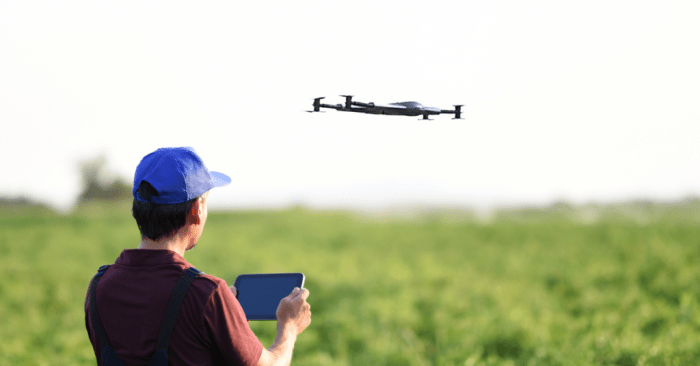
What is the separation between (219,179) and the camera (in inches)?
109

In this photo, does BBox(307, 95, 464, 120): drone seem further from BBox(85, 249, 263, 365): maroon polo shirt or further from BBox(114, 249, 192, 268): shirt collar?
BBox(114, 249, 192, 268): shirt collar

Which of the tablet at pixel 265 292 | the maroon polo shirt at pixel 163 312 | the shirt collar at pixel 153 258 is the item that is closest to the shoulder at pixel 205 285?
the maroon polo shirt at pixel 163 312

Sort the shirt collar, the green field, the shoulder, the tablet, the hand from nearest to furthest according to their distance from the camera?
1. the shoulder
2. the shirt collar
3. the hand
4. the tablet
5. the green field

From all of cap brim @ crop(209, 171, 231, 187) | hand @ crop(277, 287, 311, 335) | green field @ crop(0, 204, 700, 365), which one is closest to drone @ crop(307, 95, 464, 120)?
cap brim @ crop(209, 171, 231, 187)

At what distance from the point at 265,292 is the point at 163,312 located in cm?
65

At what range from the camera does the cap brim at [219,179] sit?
2693mm

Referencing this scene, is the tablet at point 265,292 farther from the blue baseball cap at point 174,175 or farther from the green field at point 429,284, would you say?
the green field at point 429,284

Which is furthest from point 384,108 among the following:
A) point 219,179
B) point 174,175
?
point 219,179

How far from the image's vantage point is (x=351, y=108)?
179 centimetres

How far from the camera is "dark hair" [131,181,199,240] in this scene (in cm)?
246

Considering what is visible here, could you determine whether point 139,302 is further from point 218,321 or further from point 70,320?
point 70,320

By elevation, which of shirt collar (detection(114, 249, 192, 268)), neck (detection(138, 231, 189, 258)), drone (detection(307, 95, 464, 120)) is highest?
drone (detection(307, 95, 464, 120))

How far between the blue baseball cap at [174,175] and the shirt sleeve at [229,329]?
48 centimetres

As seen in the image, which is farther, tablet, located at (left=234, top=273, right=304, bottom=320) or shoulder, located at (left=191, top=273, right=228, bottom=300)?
tablet, located at (left=234, top=273, right=304, bottom=320)
